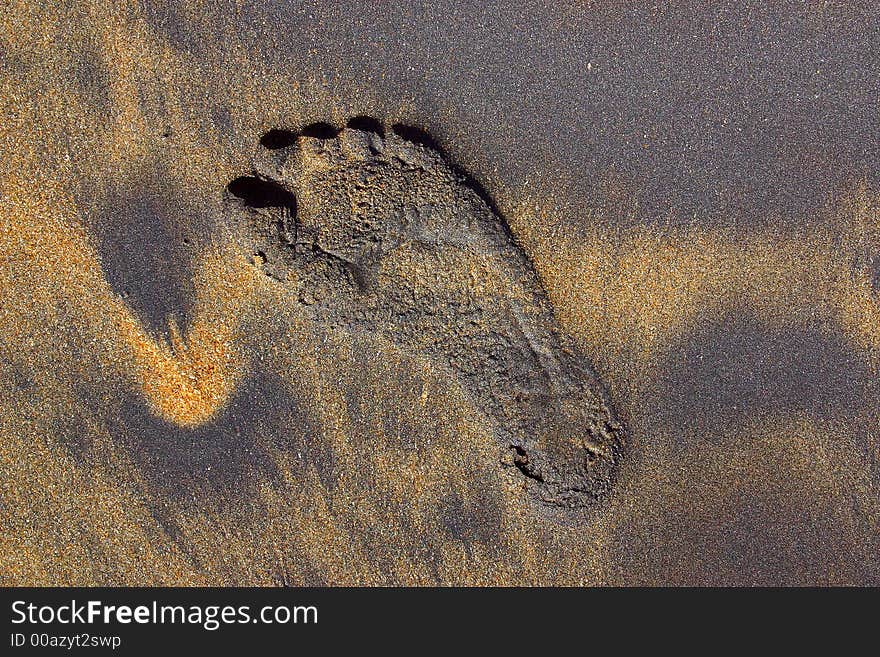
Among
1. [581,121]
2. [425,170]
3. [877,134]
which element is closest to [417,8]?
[425,170]

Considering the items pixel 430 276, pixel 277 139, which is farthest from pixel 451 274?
pixel 277 139

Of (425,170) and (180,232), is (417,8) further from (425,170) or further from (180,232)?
(180,232)

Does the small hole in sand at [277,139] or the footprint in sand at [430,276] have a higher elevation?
the small hole in sand at [277,139]

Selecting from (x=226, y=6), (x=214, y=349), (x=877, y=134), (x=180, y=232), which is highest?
(x=226, y=6)

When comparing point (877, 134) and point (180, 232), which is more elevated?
point (877, 134)
